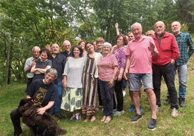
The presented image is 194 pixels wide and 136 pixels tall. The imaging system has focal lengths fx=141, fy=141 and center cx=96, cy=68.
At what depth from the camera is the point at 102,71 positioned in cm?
375

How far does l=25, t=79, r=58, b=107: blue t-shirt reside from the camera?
121 inches

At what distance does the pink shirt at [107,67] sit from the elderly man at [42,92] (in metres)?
1.23

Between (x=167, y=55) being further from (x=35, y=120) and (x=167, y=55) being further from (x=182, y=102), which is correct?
(x=35, y=120)

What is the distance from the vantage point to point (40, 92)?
3092 millimetres

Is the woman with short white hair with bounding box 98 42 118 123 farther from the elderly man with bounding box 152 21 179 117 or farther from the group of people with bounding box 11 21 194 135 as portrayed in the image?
the elderly man with bounding box 152 21 179 117

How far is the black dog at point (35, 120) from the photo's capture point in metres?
2.86

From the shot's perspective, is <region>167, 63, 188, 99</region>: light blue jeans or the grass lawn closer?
the grass lawn

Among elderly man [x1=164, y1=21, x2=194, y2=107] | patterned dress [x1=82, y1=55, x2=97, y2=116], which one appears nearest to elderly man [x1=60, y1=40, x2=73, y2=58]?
patterned dress [x1=82, y1=55, x2=97, y2=116]

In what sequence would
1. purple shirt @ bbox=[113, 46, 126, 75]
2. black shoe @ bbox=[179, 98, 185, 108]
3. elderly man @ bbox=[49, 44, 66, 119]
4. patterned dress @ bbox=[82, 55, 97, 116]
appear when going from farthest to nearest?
elderly man @ bbox=[49, 44, 66, 119] → patterned dress @ bbox=[82, 55, 97, 116] → purple shirt @ bbox=[113, 46, 126, 75] → black shoe @ bbox=[179, 98, 185, 108]

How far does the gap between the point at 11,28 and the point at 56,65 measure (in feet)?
17.7

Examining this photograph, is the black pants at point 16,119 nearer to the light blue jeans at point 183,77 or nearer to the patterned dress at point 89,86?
the patterned dress at point 89,86

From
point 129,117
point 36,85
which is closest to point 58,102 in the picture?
point 36,85

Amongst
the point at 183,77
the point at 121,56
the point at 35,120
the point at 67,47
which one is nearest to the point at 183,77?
the point at 183,77

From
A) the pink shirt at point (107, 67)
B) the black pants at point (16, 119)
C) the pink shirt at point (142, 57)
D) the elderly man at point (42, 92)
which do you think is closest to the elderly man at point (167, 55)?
the pink shirt at point (142, 57)
